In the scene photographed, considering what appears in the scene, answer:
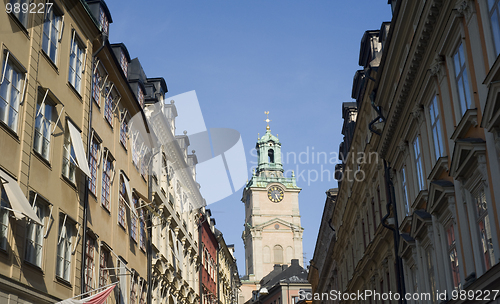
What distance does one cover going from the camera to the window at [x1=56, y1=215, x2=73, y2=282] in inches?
709

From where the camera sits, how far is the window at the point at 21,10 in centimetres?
1601

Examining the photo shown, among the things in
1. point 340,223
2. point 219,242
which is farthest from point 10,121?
point 219,242

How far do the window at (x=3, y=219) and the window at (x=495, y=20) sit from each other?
11.3 meters

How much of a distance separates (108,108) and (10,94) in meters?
9.68

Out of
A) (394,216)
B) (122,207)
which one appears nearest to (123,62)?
(122,207)

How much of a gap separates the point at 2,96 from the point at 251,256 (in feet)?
356

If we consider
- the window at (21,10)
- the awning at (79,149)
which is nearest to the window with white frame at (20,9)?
the window at (21,10)

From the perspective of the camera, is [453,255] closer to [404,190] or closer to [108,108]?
[404,190]

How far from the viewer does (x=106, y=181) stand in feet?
77.6

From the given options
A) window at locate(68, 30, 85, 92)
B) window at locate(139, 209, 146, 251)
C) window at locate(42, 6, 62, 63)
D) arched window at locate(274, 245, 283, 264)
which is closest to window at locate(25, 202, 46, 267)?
window at locate(42, 6, 62, 63)

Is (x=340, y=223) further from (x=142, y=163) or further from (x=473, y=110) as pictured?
(x=473, y=110)

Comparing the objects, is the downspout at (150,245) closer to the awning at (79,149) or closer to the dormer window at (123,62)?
the dormer window at (123,62)

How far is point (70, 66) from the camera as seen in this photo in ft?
67.1

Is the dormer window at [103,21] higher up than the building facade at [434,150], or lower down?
higher up
